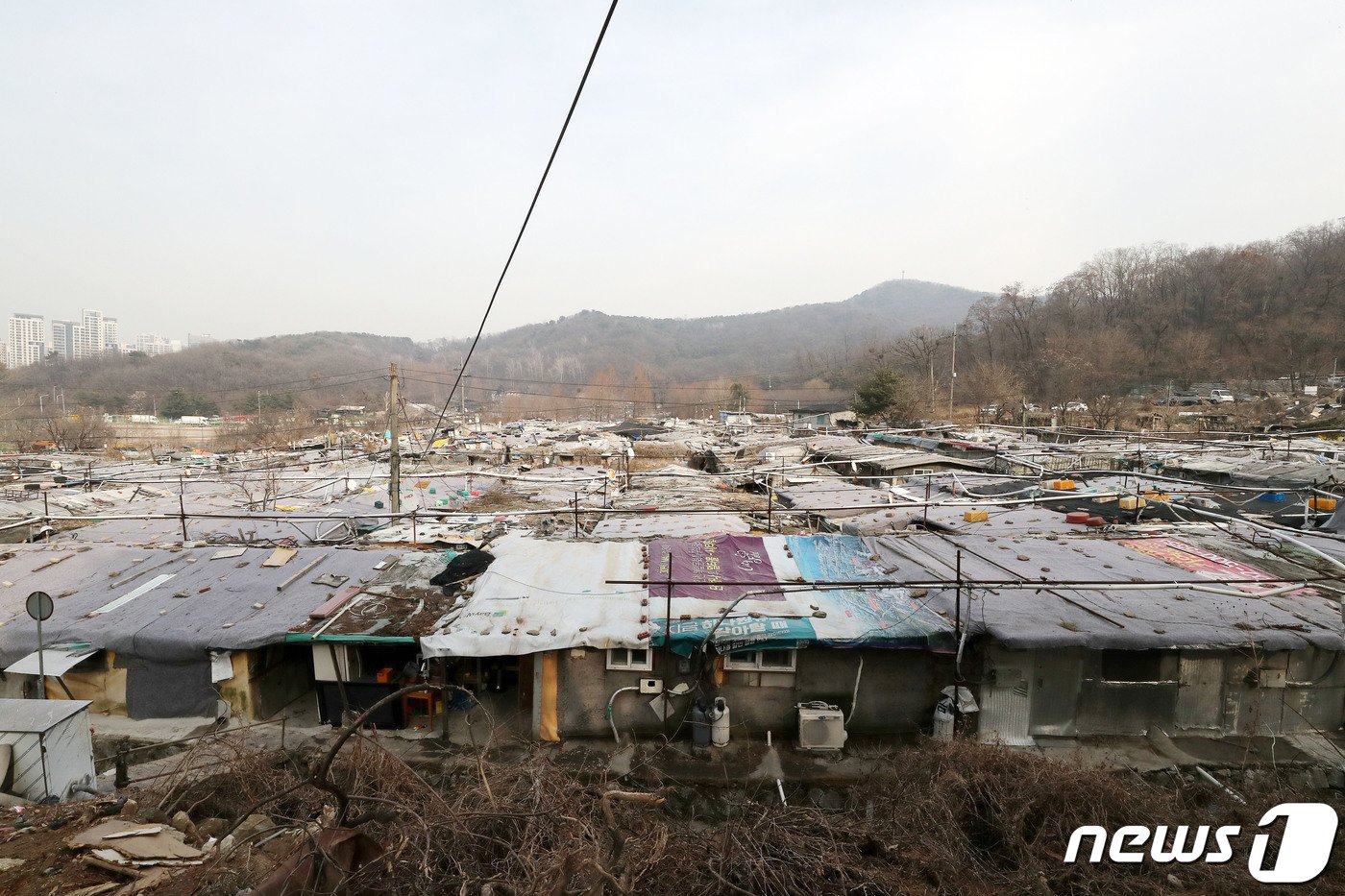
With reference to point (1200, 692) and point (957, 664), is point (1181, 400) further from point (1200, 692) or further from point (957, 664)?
point (957, 664)

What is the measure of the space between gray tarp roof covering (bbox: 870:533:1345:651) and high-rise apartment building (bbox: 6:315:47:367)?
169153 mm

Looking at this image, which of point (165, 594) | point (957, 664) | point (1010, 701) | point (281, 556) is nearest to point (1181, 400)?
point (1010, 701)

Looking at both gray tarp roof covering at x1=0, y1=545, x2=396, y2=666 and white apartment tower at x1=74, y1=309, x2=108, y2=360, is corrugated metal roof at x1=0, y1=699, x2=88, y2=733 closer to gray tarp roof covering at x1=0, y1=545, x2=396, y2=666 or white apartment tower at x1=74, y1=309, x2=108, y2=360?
gray tarp roof covering at x1=0, y1=545, x2=396, y2=666

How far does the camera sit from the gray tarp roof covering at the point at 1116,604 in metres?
7.38

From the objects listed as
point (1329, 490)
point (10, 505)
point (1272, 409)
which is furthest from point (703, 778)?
point (1272, 409)

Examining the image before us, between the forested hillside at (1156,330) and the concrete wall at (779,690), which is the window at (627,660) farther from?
the forested hillside at (1156,330)

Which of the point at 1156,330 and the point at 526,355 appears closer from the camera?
the point at 1156,330

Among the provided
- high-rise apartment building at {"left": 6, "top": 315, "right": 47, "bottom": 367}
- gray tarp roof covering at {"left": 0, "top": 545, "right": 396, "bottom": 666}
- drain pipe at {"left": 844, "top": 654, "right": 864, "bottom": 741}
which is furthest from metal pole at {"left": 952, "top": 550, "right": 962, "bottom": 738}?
high-rise apartment building at {"left": 6, "top": 315, "right": 47, "bottom": 367}

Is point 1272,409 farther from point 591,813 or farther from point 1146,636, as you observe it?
point 591,813

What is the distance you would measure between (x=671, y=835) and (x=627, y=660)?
10.9ft

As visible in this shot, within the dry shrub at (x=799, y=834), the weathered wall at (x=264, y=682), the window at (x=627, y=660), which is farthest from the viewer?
the weathered wall at (x=264, y=682)

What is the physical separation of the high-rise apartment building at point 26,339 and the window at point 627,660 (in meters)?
166

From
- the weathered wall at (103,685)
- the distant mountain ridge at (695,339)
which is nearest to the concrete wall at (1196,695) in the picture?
the weathered wall at (103,685)

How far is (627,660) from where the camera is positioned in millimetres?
8188
